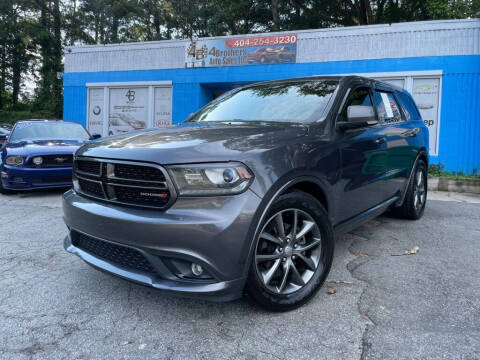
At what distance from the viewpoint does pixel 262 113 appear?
3.23 m

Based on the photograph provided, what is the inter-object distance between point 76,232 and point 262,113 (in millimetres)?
1766

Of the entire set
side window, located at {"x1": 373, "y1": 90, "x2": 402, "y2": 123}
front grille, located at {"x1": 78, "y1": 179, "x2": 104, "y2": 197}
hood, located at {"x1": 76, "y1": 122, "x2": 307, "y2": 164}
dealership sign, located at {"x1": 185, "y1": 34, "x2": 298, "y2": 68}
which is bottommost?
front grille, located at {"x1": 78, "y1": 179, "x2": 104, "y2": 197}

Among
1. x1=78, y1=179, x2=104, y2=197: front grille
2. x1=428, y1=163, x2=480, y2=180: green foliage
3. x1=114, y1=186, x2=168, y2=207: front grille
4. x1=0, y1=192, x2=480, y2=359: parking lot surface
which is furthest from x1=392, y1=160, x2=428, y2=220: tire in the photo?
x1=428, y1=163, x2=480, y2=180: green foliage

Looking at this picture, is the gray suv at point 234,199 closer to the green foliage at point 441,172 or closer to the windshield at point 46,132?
the windshield at point 46,132

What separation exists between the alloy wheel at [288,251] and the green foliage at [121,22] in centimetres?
1951

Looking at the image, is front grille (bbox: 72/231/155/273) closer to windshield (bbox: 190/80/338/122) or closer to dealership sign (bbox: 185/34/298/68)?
windshield (bbox: 190/80/338/122)

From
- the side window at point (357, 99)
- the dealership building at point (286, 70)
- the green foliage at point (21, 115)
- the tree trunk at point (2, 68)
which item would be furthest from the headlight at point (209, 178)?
the tree trunk at point (2, 68)

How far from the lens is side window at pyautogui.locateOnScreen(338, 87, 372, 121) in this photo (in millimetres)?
3129

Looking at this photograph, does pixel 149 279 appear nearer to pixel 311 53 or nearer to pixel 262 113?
pixel 262 113

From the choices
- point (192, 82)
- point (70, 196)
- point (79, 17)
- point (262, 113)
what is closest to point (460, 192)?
point (262, 113)

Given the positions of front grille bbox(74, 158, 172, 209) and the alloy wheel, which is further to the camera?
the alloy wheel

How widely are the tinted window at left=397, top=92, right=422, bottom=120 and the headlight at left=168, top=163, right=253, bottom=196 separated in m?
3.25

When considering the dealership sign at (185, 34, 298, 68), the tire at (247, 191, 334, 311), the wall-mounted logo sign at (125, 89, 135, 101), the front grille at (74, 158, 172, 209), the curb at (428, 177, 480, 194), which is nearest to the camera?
the front grille at (74, 158, 172, 209)

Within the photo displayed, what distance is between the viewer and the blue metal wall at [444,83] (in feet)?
33.2
